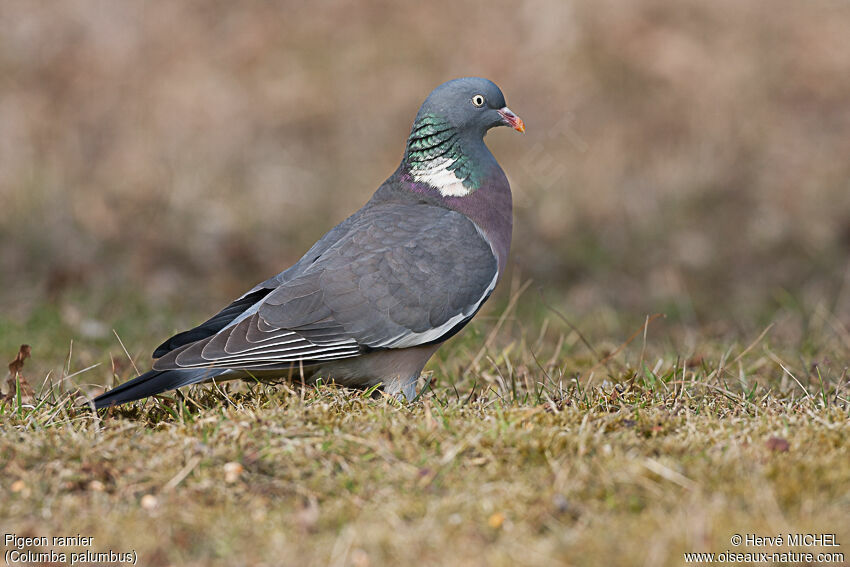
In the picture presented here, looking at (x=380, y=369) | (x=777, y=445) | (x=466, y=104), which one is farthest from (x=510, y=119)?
(x=777, y=445)

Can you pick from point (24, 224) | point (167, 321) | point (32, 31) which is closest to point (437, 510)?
point (167, 321)

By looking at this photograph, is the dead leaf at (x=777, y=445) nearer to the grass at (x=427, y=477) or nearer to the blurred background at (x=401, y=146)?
the grass at (x=427, y=477)

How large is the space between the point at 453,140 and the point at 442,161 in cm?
11

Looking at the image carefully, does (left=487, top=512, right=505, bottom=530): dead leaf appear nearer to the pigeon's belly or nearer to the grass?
the grass

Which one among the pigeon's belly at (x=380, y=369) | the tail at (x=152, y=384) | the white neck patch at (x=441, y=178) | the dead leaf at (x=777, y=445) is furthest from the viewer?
the white neck patch at (x=441, y=178)

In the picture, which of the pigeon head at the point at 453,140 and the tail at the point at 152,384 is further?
the pigeon head at the point at 453,140

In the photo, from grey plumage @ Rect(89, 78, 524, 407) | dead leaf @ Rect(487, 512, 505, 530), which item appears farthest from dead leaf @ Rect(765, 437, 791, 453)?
grey plumage @ Rect(89, 78, 524, 407)

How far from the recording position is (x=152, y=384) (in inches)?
135

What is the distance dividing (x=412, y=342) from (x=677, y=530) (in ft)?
5.90

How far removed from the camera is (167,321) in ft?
19.9

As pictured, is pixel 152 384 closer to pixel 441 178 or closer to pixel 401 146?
pixel 441 178

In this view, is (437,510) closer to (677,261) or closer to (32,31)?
(677,261)

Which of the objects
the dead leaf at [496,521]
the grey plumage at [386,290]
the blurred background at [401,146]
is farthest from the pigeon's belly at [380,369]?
the blurred background at [401,146]

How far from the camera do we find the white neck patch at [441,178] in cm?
424
